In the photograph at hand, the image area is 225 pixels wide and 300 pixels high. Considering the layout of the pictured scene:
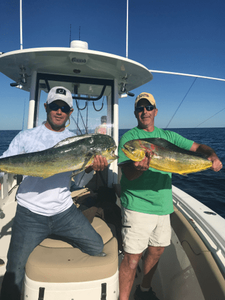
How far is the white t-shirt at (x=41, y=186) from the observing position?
2.12 meters

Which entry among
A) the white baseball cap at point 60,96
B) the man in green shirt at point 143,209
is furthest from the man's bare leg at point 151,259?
the white baseball cap at point 60,96

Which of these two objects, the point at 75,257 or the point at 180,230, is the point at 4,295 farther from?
the point at 180,230

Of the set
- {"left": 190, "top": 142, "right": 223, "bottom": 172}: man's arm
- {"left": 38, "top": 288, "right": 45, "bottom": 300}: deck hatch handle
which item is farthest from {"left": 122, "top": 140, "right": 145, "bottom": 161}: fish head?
{"left": 38, "top": 288, "right": 45, "bottom": 300}: deck hatch handle

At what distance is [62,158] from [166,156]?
48.5 inches

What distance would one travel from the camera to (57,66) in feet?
12.7

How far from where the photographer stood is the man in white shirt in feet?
6.38

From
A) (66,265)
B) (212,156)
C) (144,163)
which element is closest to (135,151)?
Answer: (144,163)

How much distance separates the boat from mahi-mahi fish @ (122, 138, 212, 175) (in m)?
0.96

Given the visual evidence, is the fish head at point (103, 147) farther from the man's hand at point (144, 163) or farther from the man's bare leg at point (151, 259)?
the man's bare leg at point (151, 259)

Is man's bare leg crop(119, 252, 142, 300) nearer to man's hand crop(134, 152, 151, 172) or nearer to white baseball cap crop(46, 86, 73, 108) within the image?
man's hand crop(134, 152, 151, 172)

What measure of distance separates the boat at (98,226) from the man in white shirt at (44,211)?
161mm

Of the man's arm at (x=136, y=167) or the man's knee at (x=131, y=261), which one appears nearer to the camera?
the man's arm at (x=136, y=167)

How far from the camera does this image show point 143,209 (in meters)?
2.38

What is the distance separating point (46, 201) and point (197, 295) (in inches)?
85.4
